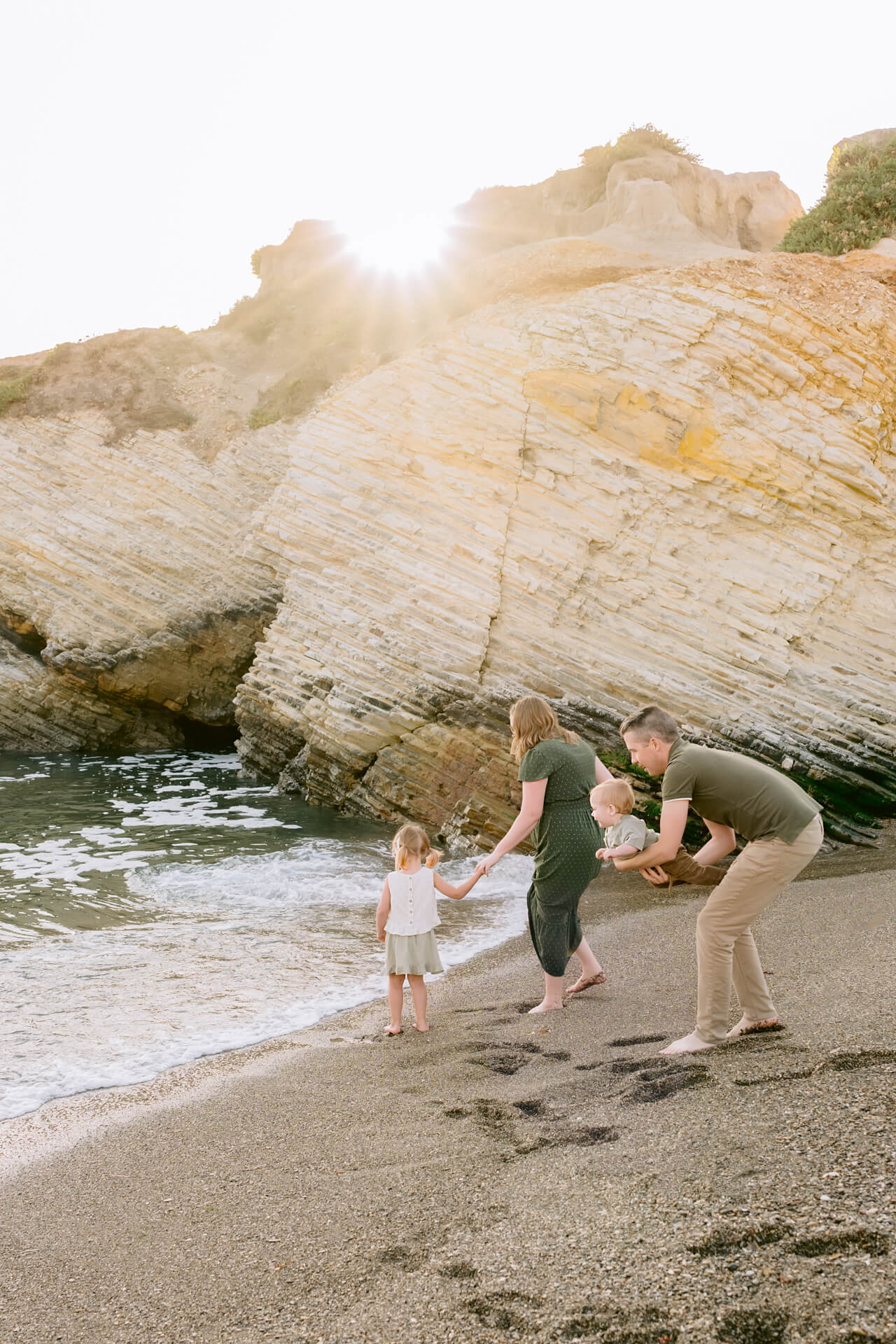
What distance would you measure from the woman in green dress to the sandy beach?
44 cm

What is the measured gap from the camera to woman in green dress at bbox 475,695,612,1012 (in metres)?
5.41

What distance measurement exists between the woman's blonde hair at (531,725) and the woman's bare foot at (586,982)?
153 cm

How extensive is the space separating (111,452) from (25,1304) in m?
17.9

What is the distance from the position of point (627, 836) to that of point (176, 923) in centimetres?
531

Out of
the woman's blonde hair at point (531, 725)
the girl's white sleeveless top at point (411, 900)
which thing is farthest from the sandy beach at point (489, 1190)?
the woman's blonde hair at point (531, 725)

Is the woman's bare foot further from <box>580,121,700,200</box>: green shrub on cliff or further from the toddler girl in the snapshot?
<box>580,121,700,200</box>: green shrub on cliff

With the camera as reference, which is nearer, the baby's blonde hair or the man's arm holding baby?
the man's arm holding baby

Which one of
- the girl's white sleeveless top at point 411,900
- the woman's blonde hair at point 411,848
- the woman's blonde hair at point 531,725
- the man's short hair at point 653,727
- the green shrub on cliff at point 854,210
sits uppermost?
the green shrub on cliff at point 854,210

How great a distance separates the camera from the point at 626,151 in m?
29.3

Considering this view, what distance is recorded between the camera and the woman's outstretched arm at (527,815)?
5152 mm

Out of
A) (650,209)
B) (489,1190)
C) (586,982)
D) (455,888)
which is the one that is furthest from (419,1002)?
(650,209)

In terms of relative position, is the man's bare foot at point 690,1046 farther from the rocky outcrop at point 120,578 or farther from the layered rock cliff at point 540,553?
the rocky outcrop at point 120,578

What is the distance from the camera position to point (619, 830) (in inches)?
181

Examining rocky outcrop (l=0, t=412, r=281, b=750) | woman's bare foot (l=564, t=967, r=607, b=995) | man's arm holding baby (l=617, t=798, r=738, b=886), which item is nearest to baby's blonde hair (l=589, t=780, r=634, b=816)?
man's arm holding baby (l=617, t=798, r=738, b=886)
